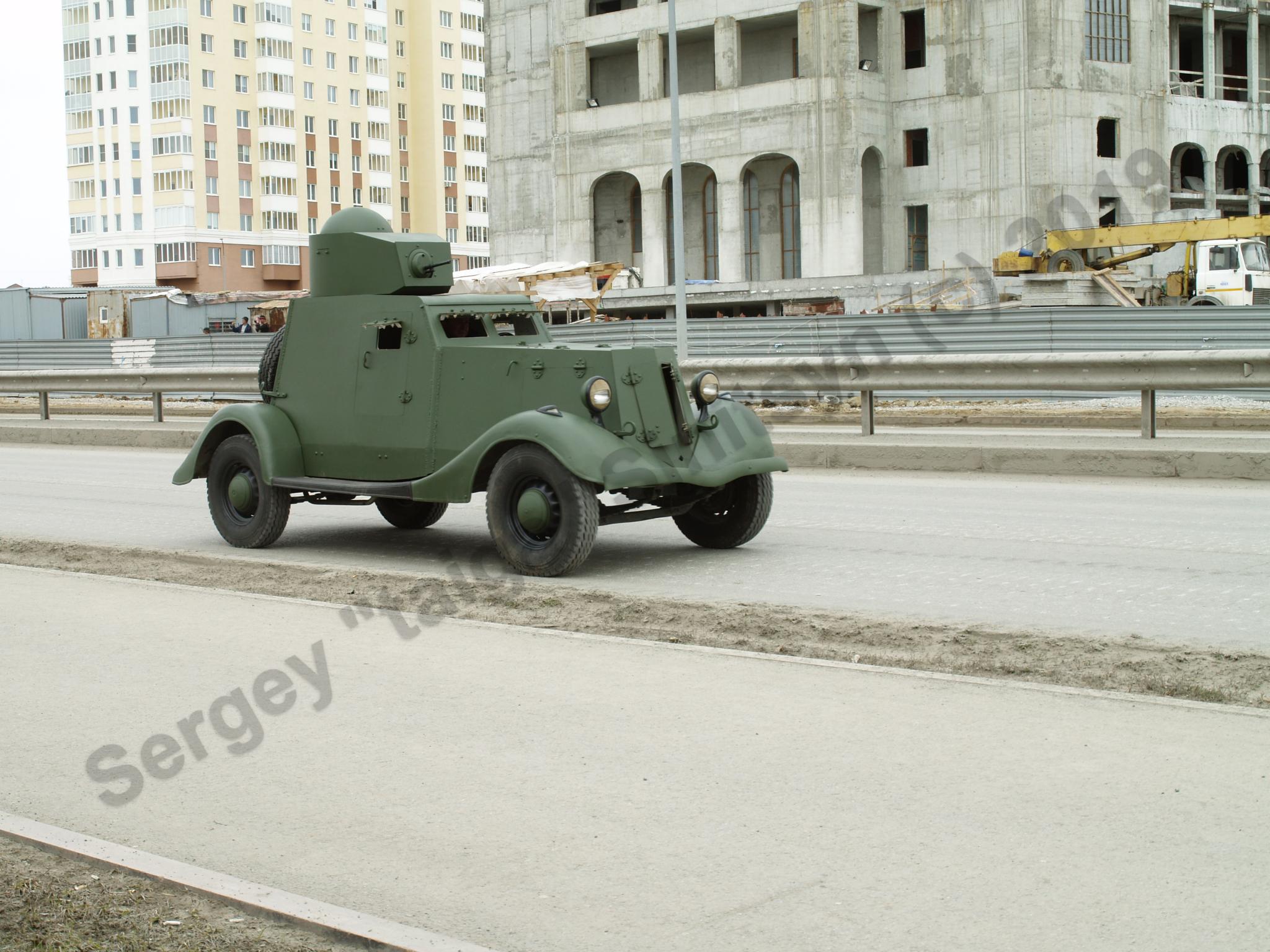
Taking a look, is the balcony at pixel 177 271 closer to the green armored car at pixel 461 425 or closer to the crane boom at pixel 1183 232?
the crane boom at pixel 1183 232

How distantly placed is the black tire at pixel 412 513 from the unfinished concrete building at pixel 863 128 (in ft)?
130

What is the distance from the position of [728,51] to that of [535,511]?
52720 mm

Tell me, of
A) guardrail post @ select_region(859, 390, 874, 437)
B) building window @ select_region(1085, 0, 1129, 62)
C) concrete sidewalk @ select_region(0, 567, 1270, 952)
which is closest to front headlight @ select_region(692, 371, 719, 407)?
concrete sidewalk @ select_region(0, 567, 1270, 952)

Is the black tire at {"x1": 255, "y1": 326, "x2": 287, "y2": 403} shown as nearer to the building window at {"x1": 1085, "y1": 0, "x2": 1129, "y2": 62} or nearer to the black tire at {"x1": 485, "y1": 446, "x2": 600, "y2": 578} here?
the black tire at {"x1": 485, "y1": 446, "x2": 600, "y2": 578}

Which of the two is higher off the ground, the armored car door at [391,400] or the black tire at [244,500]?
the armored car door at [391,400]

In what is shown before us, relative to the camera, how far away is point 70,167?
4624 inches

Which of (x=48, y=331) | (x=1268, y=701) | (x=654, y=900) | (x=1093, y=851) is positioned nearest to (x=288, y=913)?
(x=654, y=900)

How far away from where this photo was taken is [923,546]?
35.4 feet

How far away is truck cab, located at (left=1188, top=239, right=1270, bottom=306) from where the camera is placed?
40.4 meters

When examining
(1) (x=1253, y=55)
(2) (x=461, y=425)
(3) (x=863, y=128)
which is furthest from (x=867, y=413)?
(1) (x=1253, y=55)

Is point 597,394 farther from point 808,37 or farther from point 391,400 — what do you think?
point 808,37

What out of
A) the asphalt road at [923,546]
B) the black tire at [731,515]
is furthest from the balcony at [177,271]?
the black tire at [731,515]

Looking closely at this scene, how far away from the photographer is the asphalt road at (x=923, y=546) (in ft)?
27.6

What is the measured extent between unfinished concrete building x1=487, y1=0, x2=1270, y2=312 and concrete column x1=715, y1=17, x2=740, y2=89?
0.08 m
